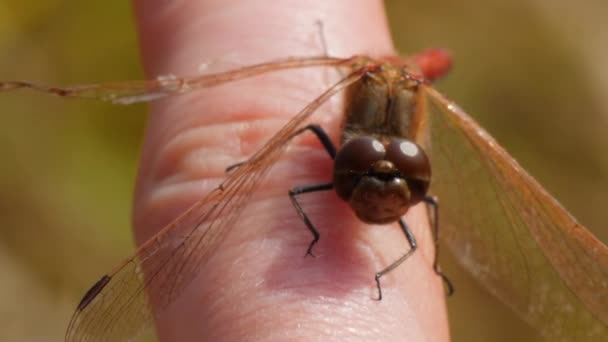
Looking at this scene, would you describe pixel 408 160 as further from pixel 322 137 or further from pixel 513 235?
pixel 513 235

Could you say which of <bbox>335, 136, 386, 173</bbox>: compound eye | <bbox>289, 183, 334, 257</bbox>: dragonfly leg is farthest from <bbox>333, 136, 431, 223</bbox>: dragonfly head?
<bbox>289, 183, 334, 257</bbox>: dragonfly leg

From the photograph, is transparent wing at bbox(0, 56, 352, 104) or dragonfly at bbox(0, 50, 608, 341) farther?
transparent wing at bbox(0, 56, 352, 104)

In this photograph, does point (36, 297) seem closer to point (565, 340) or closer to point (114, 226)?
point (114, 226)

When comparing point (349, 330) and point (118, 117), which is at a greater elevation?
point (118, 117)

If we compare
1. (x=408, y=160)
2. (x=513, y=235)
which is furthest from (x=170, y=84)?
(x=513, y=235)

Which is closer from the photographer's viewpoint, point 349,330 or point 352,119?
point 349,330

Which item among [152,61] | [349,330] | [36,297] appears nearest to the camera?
[349,330]

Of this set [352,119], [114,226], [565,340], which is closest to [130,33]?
[114,226]

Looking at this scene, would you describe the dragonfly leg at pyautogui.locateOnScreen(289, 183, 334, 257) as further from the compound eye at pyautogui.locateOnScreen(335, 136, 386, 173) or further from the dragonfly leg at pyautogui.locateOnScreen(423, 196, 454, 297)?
the dragonfly leg at pyautogui.locateOnScreen(423, 196, 454, 297)
